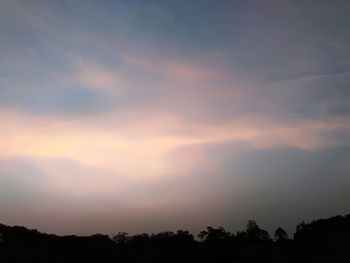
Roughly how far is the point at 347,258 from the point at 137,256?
104 ft

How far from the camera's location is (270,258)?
5022 cm

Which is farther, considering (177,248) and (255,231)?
(255,231)

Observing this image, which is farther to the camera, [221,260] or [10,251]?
[221,260]

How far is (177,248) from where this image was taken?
70562 millimetres

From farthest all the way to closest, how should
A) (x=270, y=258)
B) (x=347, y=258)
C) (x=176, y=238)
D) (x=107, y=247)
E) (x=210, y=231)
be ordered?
(x=210, y=231) → (x=176, y=238) → (x=107, y=247) → (x=270, y=258) → (x=347, y=258)

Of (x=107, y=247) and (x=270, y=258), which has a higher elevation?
(x=107, y=247)

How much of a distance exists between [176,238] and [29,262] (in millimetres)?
29361

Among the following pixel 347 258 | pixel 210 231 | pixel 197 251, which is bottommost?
pixel 347 258

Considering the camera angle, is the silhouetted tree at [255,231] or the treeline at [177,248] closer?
the treeline at [177,248]

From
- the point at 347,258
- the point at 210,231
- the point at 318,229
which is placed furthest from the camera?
the point at 210,231

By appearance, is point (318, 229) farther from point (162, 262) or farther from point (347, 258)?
point (162, 262)

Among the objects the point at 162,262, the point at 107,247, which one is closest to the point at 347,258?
the point at 162,262

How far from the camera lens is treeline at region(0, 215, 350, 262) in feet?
159

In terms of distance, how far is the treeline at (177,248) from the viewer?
48438 mm
